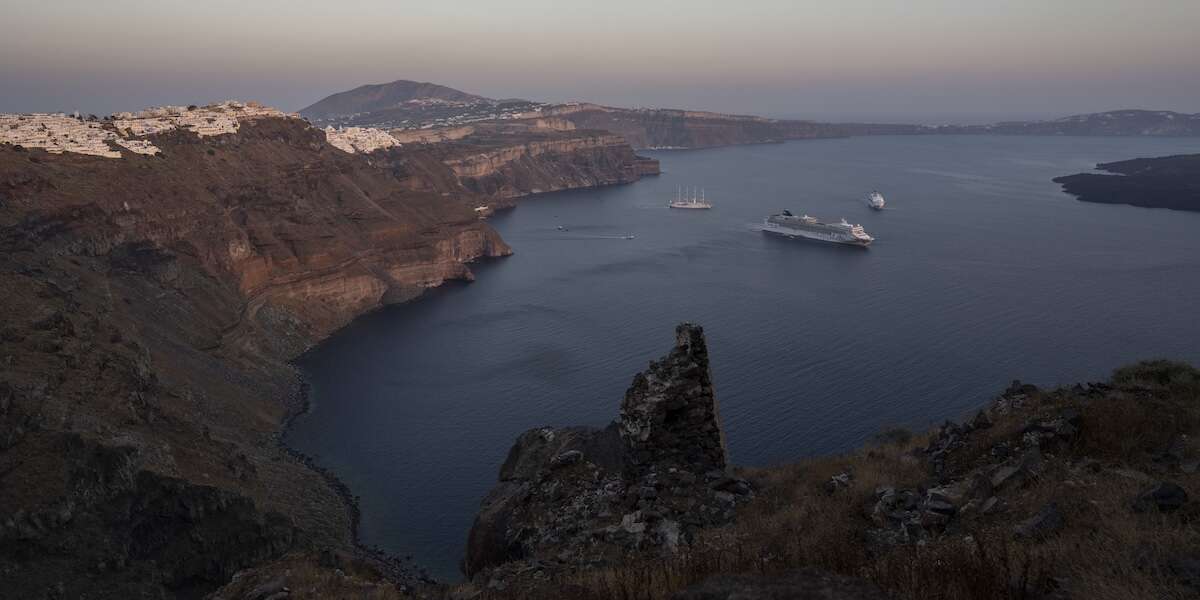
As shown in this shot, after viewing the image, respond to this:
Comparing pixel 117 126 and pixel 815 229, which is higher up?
pixel 117 126

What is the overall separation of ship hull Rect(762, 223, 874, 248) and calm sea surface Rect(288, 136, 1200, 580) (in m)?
1.42

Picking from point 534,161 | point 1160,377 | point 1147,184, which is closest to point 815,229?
point 1147,184

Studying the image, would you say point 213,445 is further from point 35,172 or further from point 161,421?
point 35,172

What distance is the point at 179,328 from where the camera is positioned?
153ft

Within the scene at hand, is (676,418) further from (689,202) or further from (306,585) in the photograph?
(689,202)

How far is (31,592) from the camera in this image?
20.4 m

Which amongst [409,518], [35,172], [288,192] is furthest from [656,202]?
[409,518]

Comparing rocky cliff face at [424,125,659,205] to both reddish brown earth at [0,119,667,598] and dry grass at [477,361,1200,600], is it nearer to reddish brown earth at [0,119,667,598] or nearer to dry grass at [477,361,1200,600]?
reddish brown earth at [0,119,667,598]

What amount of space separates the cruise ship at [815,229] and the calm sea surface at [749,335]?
6.14 feet

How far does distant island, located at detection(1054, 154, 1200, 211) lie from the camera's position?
364 feet

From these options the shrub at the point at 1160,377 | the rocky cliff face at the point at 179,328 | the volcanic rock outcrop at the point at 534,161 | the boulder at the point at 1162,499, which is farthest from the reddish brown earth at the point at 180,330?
the volcanic rock outcrop at the point at 534,161

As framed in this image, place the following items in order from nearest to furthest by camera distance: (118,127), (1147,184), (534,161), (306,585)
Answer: (306,585), (118,127), (1147,184), (534,161)

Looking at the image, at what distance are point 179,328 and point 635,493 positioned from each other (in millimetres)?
43492

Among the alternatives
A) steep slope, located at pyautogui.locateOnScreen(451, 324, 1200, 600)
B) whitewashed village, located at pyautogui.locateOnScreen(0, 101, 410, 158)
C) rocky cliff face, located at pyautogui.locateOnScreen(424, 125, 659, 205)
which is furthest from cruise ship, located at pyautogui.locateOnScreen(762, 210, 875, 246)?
steep slope, located at pyautogui.locateOnScreen(451, 324, 1200, 600)
